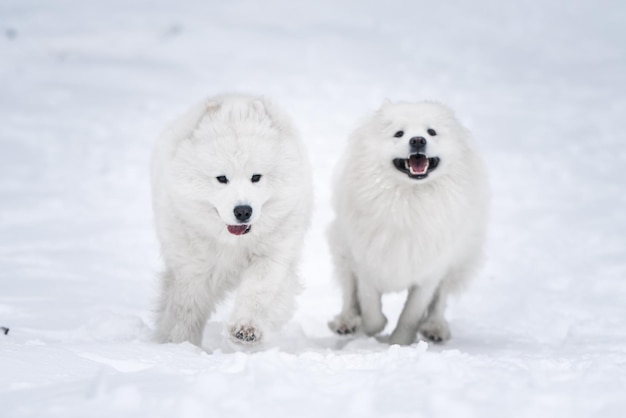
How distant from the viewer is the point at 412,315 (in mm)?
5594

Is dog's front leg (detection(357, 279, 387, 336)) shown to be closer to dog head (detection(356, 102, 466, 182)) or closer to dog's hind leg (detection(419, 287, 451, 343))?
dog's hind leg (detection(419, 287, 451, 343))

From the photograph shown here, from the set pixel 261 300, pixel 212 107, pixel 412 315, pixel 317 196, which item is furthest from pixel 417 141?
pixel 317 196

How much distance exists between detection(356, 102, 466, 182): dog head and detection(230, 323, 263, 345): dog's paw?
1695 mm

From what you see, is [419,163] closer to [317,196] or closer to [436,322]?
[436,322]

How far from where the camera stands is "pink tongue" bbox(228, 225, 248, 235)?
13.9 ft

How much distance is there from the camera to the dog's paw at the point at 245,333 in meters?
4.09

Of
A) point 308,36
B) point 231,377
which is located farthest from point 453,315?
point 308,36

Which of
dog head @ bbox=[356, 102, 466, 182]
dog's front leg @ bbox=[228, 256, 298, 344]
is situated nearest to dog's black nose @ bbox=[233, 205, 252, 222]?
dog's front leg @ bbox=[228, 256, 298, 344]

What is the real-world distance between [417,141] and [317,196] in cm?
446

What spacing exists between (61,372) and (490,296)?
4543 mm

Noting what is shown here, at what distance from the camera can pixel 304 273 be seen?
24.6 ft

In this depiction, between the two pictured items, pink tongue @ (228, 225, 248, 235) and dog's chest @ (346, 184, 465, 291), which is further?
dog's chest @ (346, 184, 465, 291)

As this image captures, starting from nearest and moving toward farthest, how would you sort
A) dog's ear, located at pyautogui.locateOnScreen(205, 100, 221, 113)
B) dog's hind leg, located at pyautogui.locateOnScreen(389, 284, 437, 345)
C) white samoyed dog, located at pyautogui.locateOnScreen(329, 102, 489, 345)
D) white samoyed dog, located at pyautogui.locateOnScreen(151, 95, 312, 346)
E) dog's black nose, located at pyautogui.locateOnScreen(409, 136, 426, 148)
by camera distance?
white samoyed dog, located at pyautogui.locateOnScreen(151, 95, 312, 346), dog's ear, located at pyautogui.locateOnScreen(205, 100, 221, 113), dog's black nose, located at pyautogui.locateOnScreen(409, 136, 426, 148), white samoyed dog, located at pyautogui.locateOnScreen(329, 102, 489, 345), dog's hind leg, located at pyautogui.locateOnScreen(389, 284, 437, 345)

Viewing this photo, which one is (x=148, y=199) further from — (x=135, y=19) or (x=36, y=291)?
(x=135, y=19)
